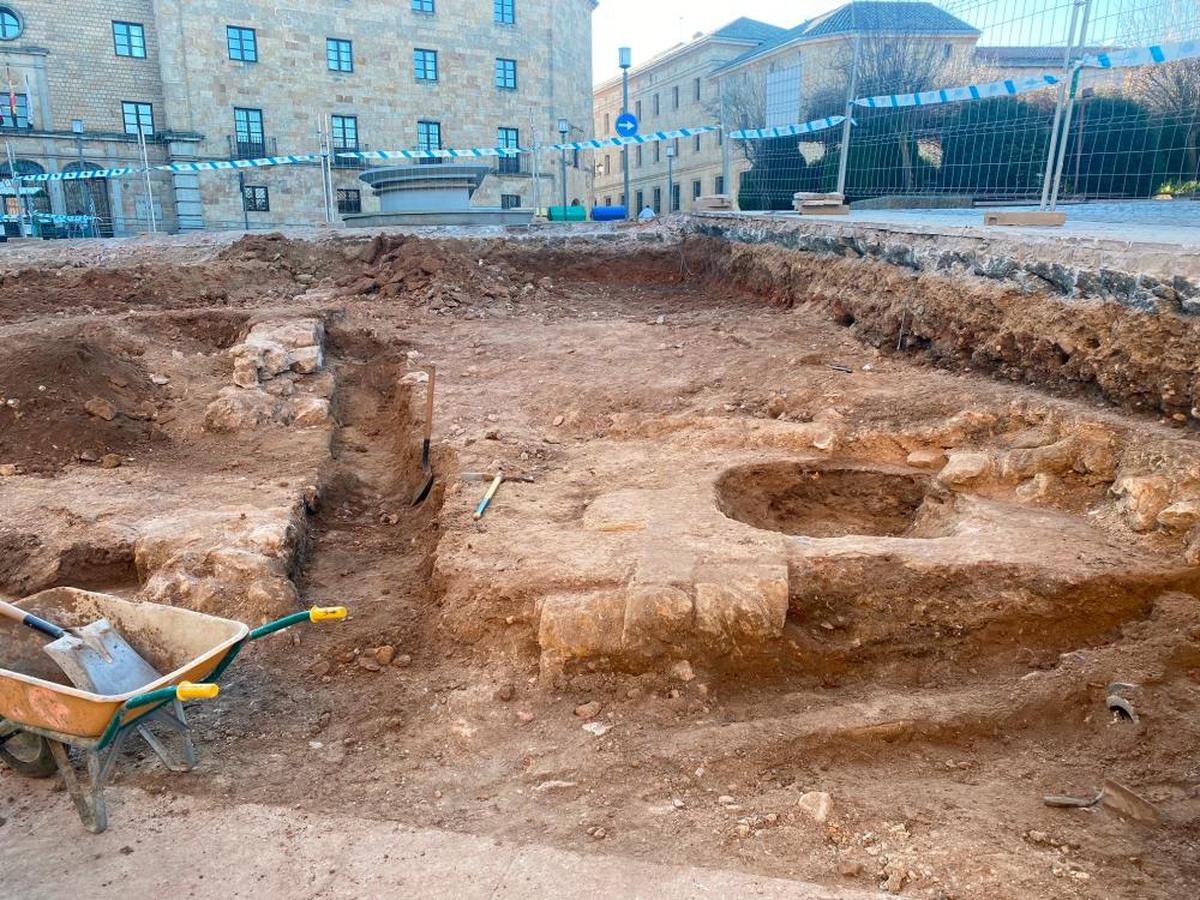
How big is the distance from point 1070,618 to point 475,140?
31881mm

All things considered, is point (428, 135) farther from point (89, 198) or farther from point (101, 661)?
point (101, 661)

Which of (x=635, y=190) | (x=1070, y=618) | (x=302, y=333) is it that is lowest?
(x=1070, y=618)

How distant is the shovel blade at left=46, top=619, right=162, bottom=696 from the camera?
135 inches

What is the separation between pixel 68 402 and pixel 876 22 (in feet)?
83.3

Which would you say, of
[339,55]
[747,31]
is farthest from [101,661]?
[747,31]

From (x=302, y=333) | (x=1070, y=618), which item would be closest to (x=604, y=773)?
(x=1070, y=618)

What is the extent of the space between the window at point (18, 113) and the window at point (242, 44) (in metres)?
6.48

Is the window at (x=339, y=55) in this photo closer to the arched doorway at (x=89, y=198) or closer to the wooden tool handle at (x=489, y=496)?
the arched doorway at (x=89, y=198)

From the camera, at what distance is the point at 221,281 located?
1225cm

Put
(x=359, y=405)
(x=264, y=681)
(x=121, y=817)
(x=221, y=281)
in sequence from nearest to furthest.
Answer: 1. (x=121, y=817)
2. (x=264, y=681)
3. (x=359, y=405)
4. (x=221, y=281)

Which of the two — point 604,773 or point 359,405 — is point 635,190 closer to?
point 359,405

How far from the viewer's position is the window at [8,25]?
87.1 feet

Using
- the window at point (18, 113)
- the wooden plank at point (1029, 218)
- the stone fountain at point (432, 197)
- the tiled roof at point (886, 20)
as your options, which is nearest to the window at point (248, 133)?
the window at point (18, 113)

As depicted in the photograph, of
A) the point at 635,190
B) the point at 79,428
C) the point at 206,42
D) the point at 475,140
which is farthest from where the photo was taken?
the point at 635,190
